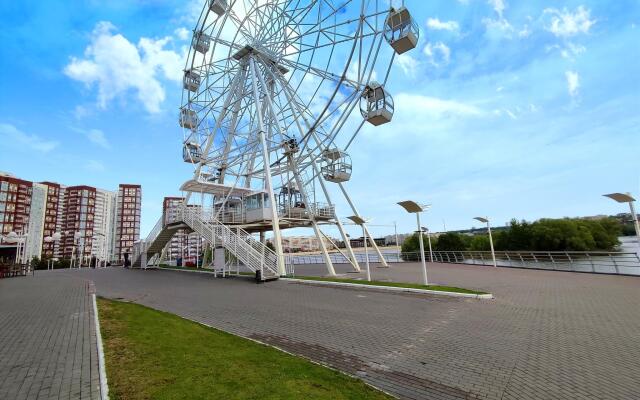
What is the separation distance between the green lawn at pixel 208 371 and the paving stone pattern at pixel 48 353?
322 mm

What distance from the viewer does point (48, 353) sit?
224 inches

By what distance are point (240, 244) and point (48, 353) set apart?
47.4 feet

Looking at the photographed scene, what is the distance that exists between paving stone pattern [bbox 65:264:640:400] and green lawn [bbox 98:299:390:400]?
2.16 ft

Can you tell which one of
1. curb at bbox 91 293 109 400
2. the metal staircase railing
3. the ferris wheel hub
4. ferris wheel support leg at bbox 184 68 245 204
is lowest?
curb at bbox 91 293 109 400

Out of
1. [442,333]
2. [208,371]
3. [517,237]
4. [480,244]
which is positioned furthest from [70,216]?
[442,333]

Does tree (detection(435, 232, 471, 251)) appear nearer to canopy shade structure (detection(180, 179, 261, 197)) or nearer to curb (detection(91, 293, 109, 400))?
canopy shade structure (detection(180, 179, 261, 197))

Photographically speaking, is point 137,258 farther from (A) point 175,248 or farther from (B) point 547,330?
(A) point 175,248

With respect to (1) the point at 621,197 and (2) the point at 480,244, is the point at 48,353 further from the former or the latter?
(2) the point at 480,244

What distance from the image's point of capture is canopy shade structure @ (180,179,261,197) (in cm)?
2497

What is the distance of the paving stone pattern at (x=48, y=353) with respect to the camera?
4.27 meters

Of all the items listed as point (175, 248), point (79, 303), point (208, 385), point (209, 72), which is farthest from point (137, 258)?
point (175, 248)

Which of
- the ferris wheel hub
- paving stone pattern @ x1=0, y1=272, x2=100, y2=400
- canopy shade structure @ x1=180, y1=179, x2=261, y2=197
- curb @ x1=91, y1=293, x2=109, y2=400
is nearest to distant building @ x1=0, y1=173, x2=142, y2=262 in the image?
canopy shade structure @ x1=180, y1=179, x2=261, y2=197

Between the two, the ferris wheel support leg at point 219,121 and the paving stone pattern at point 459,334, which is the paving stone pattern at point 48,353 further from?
the ferris wheel support leg at point 219,121

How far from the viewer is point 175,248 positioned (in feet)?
372
